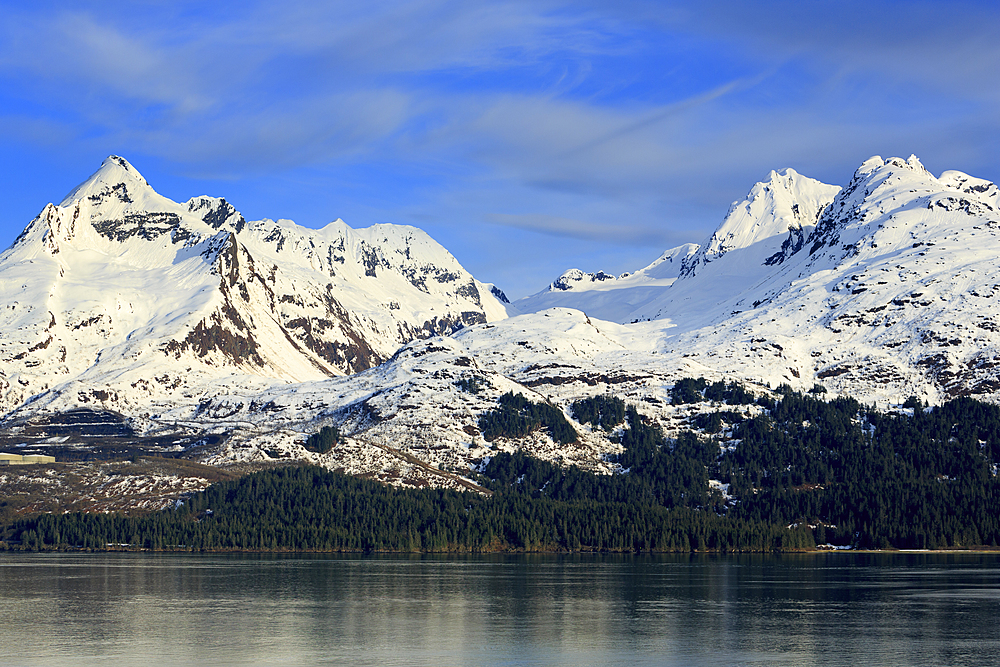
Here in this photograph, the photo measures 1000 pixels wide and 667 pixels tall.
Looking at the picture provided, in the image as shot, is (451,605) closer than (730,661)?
No

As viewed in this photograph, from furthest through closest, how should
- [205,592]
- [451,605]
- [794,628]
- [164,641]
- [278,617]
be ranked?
[205,592] < [451,605] < [278,617] < [794,628] < [164,641]

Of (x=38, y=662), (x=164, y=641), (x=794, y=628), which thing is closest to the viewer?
(x=38, y=662)

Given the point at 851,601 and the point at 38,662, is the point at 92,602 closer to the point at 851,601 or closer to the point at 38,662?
the point at 38,662

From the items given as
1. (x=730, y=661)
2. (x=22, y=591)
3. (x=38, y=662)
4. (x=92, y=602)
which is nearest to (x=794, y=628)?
(x=730, y=661)

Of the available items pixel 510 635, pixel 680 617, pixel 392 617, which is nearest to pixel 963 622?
pixel 680 617

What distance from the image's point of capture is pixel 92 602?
183m

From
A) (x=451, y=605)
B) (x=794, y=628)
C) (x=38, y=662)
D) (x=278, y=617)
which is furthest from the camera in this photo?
(x=451, y=605)

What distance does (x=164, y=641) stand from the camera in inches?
5458

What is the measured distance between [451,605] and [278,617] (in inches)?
1056

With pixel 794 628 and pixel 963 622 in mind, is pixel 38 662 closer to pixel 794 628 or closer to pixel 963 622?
pixel 794 628

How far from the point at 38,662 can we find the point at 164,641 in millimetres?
18400

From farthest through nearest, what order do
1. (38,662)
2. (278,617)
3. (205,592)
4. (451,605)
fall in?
1. (205,592)
2. (451,605)
3. (278,617)
4. (38,662)

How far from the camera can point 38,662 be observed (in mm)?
122062

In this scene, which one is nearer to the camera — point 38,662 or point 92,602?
point 38,662
